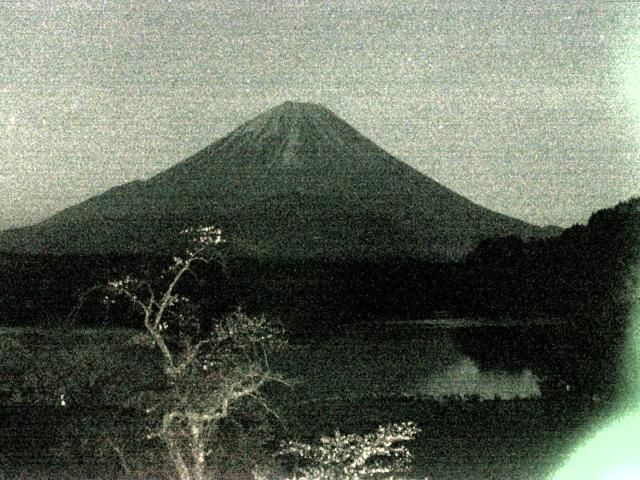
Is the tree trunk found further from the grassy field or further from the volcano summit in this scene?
the volcano summit

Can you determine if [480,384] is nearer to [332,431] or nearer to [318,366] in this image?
[318,366]

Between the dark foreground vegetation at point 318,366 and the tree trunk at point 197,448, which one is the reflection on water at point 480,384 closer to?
the dark foreground vegetation at point 318,366

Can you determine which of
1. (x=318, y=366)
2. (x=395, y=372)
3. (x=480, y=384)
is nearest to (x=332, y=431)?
(x=480, y=384)

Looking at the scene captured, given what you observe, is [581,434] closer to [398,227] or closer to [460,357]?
[460,357]

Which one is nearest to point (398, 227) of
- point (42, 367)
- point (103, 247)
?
point (103, 247)

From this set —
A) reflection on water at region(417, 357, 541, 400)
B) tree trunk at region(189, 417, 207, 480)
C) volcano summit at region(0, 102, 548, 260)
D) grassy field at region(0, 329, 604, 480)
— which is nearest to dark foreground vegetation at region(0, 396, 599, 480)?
grassy field at region(0, 329, 604, 480)

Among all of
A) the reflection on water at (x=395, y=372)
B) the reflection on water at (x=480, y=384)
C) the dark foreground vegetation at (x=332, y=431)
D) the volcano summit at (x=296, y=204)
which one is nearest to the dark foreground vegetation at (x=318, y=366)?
the dark foreground vegetation at (x=332, y=431)

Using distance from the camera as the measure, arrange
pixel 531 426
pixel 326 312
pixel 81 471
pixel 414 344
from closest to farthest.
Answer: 1. pixel 81 471
2. pixel 531 426
3. pixel 414 344
4. pixel 326 312
